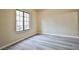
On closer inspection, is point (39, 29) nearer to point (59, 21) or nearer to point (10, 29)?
point (59, 21)

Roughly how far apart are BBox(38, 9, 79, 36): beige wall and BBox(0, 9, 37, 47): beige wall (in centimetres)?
19

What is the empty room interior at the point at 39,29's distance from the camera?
Result: 192 cm

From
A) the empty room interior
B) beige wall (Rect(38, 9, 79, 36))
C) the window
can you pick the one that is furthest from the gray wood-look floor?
the window

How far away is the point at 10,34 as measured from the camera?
2061 millimetres

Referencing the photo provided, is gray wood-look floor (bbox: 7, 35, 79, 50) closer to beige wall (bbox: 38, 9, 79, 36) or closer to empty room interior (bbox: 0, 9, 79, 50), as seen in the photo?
empty room interior (bbox: 0, 9, 79, 50)

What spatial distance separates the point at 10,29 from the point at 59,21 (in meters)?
1.16

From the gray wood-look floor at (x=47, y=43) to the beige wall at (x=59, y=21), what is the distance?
139 millimetres

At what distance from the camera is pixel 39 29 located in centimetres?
212

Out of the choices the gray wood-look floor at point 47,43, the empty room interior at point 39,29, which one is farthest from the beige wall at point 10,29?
the gray wood-look floor at point 47,43

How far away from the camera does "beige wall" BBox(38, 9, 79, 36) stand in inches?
76.0
